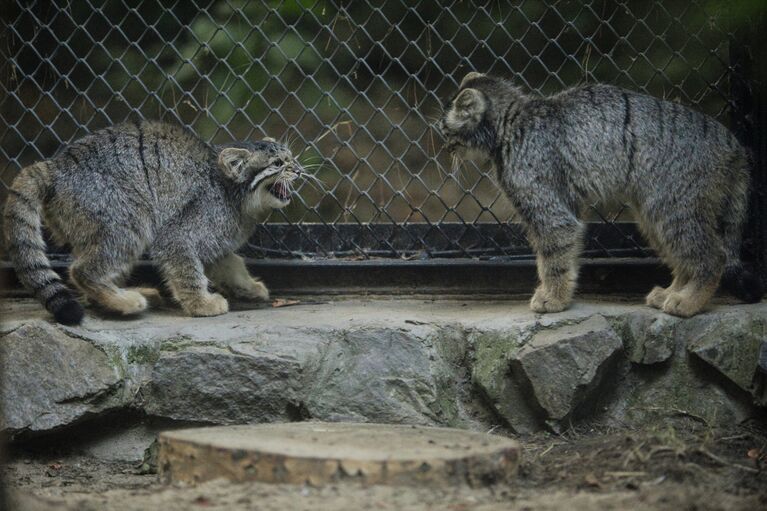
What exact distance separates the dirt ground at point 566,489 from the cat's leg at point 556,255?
0.78 metres

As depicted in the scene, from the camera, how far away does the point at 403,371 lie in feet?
16.2

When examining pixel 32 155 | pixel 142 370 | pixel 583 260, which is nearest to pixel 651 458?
pixel 583 260

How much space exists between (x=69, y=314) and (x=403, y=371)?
1.62m

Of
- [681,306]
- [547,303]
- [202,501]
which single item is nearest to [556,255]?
[547,303]

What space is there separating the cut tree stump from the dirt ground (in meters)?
0.04

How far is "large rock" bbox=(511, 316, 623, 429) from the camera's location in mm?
4832

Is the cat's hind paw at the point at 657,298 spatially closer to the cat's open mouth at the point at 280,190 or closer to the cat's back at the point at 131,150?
the cat's open mouth at the point at 280,190

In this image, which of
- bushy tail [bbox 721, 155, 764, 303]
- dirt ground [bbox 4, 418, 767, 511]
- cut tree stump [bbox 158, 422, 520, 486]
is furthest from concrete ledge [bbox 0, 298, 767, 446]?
cut tree stump [bbox 158, 422, 520, 486]

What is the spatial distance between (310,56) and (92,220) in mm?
1969

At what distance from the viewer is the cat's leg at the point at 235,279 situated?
5809mm

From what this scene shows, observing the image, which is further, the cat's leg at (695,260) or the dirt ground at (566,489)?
the cat's leg at (695,260)

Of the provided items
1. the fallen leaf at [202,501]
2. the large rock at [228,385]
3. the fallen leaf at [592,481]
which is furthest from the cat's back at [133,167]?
the fallen leaf at [592,481]

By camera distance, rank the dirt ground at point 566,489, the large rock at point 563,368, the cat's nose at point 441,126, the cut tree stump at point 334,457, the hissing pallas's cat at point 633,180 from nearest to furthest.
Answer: the dirt ground at point 566,489 → the cut tree stump at point 334,457 → the large rock at point 563,368 → the hissing pallas's cat at point 633,180 → the cat's nose at point 441,126

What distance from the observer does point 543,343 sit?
4875mm
